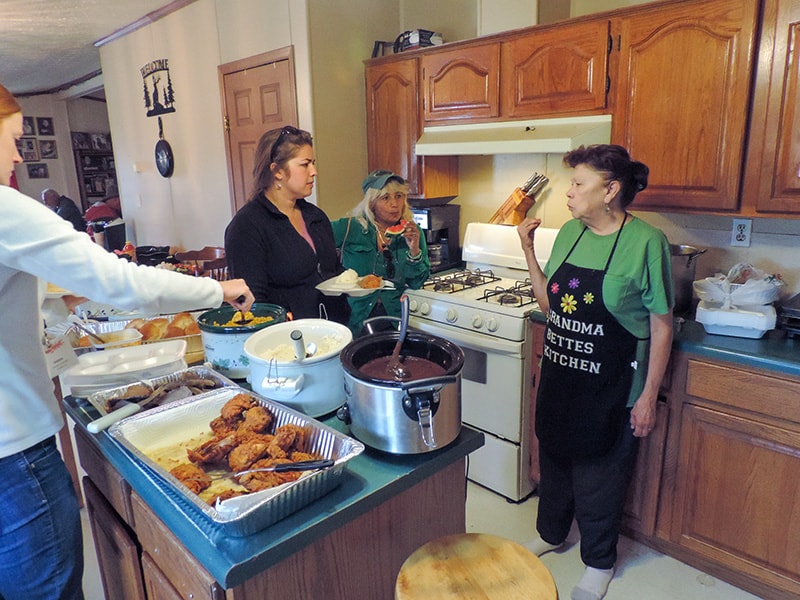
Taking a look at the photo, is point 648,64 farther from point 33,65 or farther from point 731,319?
point 33,65

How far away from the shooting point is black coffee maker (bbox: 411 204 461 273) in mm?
3203

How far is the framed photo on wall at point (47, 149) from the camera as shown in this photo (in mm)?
8812

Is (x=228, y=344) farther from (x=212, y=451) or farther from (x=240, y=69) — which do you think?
(x=240, y=69)

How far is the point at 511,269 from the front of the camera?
303 cm

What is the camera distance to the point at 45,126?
8.74 metres

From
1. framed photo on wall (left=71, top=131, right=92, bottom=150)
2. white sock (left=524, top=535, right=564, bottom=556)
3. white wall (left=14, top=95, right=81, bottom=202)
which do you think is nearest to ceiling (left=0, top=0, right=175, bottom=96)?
white wall (left=14, top=95, right=81, bottom=202)

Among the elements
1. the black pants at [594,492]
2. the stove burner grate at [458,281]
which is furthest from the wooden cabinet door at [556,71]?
the black pants at [594,492]

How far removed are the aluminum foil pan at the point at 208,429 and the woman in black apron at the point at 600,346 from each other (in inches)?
44.2

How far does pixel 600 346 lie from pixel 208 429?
4.23 ft

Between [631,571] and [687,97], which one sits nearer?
→ [687,97]

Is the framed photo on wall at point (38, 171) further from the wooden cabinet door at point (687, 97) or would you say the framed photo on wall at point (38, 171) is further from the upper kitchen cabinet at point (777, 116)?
the upper kitchen cabinet at point (777, 116)

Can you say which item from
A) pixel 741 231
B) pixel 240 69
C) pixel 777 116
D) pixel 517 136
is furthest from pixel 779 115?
pixel 240 69

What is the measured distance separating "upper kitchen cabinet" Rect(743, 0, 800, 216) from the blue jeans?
7.58 feet

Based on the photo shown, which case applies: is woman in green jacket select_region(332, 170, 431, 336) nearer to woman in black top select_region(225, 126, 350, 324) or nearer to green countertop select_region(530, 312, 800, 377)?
woman in black top select_region(225, 126, 350, 324)
